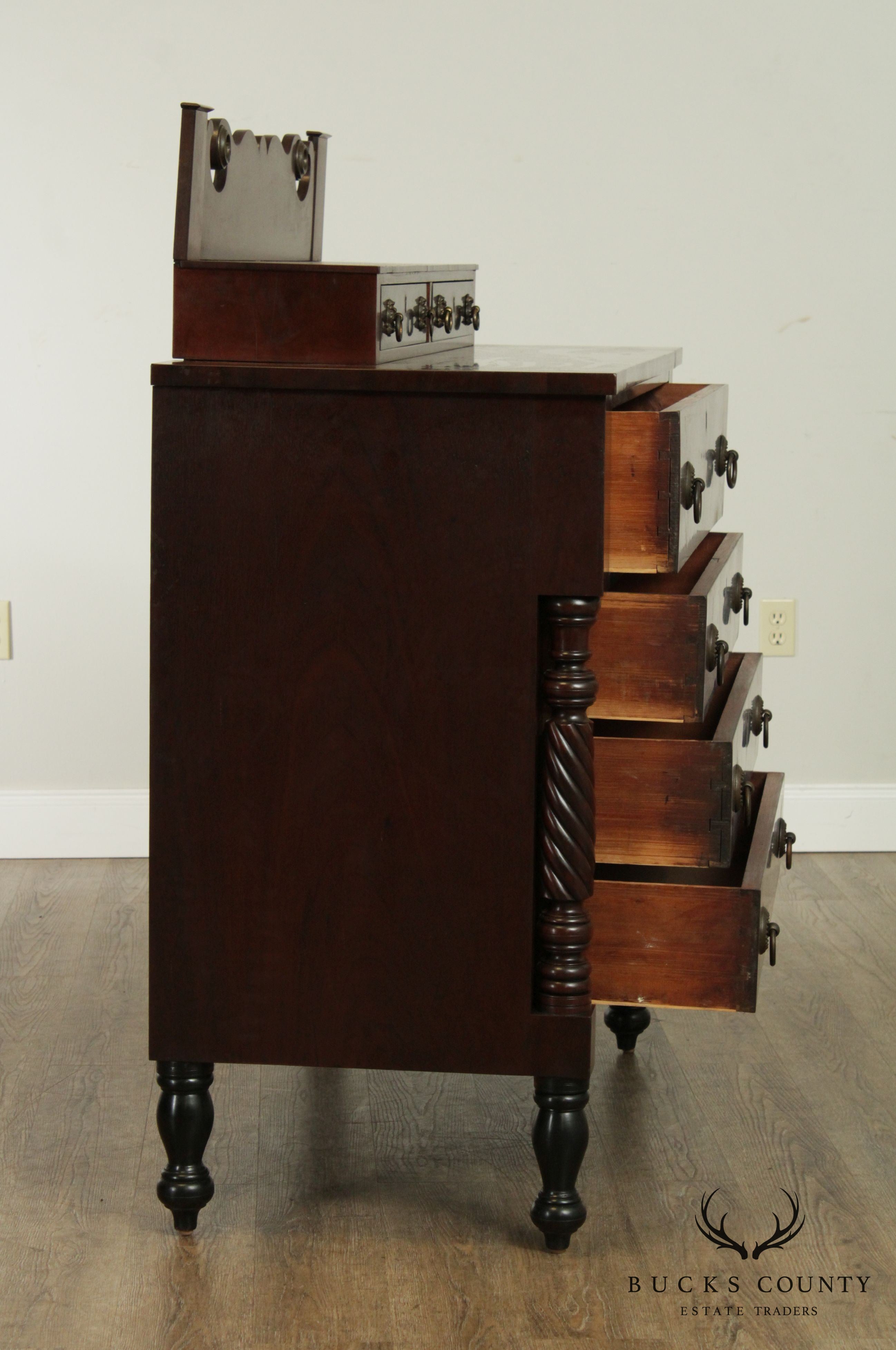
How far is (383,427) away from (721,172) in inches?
67.9

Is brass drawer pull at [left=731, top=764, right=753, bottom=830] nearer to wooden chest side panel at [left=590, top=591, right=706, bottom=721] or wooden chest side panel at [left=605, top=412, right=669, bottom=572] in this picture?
wooden chest side panel at [left=590, top=591, right=706, bottom=721]

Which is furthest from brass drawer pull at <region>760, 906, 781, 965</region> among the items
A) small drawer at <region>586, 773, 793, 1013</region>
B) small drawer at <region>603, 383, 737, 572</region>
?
small drawer at <region>603, 383, 737, 572</region>

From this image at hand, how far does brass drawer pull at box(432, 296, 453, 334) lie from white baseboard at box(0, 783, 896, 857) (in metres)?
1.50

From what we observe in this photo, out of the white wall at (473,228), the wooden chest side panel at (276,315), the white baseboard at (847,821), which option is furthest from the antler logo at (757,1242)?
the white wall at (473,228)

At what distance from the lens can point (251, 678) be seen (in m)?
1.41

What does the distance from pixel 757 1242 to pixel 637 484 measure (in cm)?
75

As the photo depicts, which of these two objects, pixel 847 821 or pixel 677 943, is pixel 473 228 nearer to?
pixel 847 821

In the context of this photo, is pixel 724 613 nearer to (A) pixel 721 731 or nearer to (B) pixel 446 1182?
(A) pixel 721 731

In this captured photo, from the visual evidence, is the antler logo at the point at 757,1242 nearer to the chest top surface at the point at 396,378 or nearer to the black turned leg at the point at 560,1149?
the black turned leg at the point at 560,1149

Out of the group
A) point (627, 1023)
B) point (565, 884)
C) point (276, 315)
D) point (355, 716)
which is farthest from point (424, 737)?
point (627, 1023)

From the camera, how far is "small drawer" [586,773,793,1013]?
143 cm

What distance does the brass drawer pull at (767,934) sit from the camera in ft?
4.81

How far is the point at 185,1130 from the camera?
149 cm

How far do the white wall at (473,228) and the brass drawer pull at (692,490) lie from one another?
1412 mm
